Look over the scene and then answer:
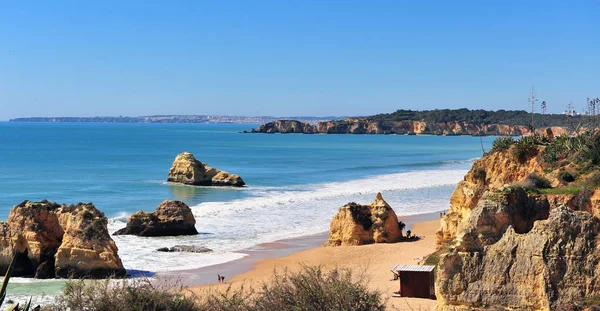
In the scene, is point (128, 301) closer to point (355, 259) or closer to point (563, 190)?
point (563, 190)

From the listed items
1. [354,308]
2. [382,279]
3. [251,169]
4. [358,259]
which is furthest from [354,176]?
[354,308]

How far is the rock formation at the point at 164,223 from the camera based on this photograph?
3189 centimetres

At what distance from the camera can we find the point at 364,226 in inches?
1134

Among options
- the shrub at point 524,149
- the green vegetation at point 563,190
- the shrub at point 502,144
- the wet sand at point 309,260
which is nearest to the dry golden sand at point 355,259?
the wet sand at point 309,260

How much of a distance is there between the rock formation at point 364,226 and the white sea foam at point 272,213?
12.6 feet

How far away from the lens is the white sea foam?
27.2 metres

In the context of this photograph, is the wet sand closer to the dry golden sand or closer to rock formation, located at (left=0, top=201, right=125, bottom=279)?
the dry golden sand

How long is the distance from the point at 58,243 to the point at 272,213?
18.3 meters

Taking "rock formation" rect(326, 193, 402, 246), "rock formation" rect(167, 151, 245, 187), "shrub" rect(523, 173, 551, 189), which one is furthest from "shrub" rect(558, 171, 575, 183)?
"rock formation" rect(167, 151, 245, 187)

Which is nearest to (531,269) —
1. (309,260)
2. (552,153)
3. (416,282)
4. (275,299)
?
(275,299)

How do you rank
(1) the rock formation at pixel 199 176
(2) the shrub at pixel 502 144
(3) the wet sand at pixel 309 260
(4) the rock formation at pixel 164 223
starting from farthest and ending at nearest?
(1) the rock formation at pixel 199 176, (4) the rock formation at pixel 164 223, (2) the shrub at pixel 502 144, (3) the wet sand at pixel 309 260

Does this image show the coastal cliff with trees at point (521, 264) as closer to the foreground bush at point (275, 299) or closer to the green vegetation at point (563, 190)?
the foreground bush at point (275, 299)

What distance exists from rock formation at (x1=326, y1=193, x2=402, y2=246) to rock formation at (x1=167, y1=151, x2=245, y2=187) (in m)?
28.1

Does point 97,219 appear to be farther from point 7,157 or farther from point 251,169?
point 7,157
